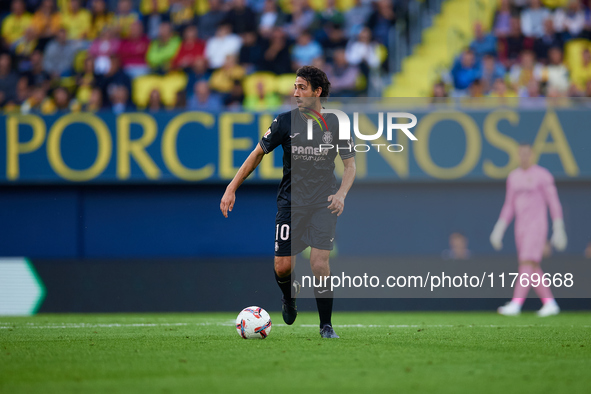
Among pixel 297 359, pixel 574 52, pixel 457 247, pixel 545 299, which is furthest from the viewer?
pixel 574 52

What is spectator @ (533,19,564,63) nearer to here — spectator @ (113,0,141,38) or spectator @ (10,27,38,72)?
spectator @ (113,0,141,38)

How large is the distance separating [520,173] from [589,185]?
209 centimetres

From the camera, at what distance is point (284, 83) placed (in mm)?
13594

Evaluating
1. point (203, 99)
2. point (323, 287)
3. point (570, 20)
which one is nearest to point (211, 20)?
point (203, 99)

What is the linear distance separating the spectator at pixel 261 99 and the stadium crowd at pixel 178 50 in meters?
0.02

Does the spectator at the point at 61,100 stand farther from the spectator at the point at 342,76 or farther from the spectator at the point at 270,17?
the spectator at the point at 342,76

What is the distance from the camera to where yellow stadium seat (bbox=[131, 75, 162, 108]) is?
1366 cm

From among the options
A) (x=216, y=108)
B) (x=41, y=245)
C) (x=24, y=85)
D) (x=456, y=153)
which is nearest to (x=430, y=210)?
(x=456, y=153)

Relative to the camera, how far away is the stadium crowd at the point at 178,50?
13.5 metres

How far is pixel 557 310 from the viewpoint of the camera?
10688 mm

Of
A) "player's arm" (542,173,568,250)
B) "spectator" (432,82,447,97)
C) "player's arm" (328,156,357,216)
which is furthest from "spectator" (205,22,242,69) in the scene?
"player's arm" (328,156,357,216)

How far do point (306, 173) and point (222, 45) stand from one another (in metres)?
8.58

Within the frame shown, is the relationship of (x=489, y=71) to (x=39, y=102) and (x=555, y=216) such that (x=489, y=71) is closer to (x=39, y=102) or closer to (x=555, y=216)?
(x=555, y=216)

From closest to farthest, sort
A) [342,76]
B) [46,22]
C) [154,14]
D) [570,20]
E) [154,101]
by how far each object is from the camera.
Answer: [154,101]
[342,76]
[570,20]
[46,22]
[154,14]
